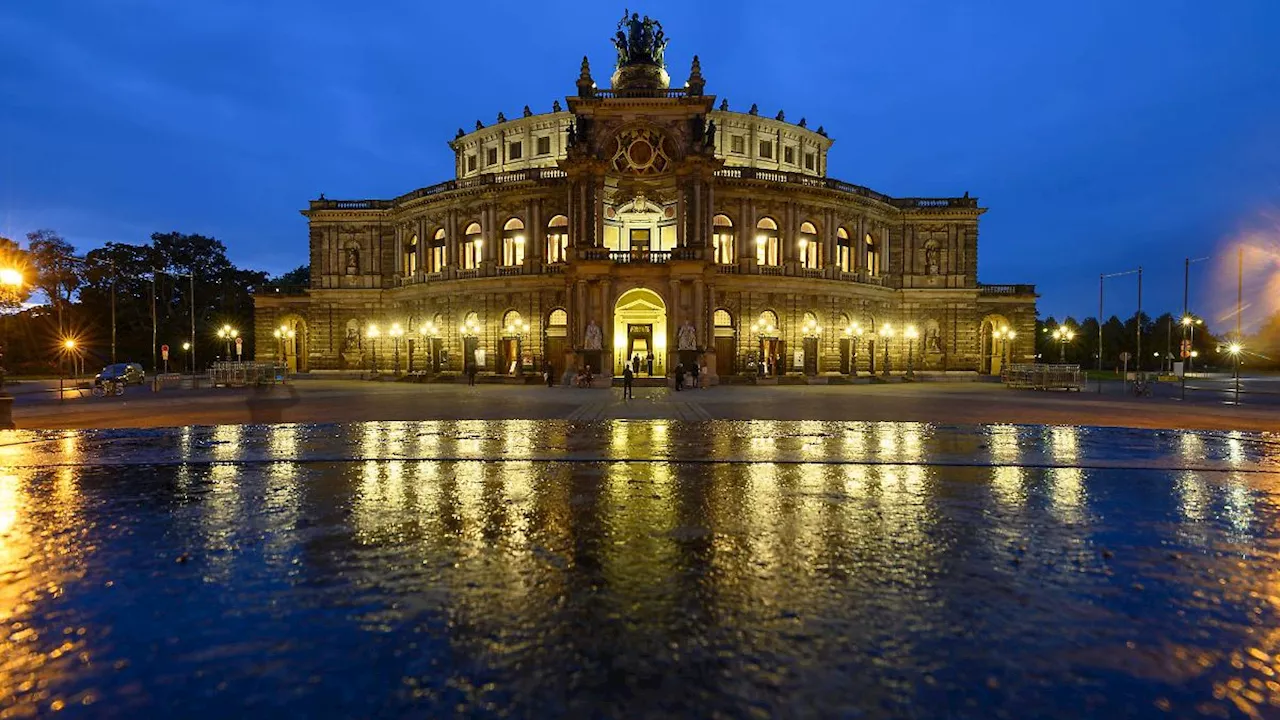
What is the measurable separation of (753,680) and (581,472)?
24.9 feet

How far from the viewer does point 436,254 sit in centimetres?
4897

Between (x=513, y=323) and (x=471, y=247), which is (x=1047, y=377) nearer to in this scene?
(x=513, y=323)

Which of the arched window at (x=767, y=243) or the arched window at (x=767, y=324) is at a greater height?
the arched window at (x=767, y=243)

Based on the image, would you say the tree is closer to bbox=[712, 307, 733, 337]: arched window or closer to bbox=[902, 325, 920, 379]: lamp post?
bbox=[712, 307, 733, 337]: arched window

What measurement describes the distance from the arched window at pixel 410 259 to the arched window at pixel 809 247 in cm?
3015

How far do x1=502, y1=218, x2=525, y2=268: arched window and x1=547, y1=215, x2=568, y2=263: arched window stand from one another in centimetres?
209

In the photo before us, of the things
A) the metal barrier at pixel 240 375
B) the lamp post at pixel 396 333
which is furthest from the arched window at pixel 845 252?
the metal barrier at pixel 240 375

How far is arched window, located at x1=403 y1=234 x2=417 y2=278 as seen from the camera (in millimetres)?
50125

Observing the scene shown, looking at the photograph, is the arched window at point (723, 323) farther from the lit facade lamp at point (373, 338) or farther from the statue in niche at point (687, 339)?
the lit facade lamp at point (373, 338)

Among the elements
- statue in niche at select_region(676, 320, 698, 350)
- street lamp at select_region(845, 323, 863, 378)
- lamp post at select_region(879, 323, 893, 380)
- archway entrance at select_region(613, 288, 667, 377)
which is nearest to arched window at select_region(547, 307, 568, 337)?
archway entrance at select_region(613, 288, 667, 377)

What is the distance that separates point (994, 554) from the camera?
6.85 metres

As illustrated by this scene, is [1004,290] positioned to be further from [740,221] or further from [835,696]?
[835,696]

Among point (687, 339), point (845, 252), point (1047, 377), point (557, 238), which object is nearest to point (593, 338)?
point (687, 339)

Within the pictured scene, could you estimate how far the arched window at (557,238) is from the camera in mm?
43688
